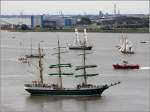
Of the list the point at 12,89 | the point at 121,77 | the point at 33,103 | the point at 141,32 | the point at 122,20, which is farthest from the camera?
the point at 122,20

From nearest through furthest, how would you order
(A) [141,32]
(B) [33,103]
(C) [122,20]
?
(B) [33,103] < (A) [141,32] < (C) [122,20]

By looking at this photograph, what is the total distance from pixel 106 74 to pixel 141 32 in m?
74.4

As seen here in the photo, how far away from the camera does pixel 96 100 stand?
24953mm

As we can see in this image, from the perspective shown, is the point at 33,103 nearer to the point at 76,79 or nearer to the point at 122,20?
the point at 76,79

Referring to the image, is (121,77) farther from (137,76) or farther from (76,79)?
(76,79)

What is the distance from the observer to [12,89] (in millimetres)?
27484

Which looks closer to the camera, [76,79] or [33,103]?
[33,103]

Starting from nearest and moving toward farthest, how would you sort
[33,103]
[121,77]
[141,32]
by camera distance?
[33,103], [121,77], [141,32]

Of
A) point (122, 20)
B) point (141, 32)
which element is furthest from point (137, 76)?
point (122, 20)

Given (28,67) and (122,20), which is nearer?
(28,67)

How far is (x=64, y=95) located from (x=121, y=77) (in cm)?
741

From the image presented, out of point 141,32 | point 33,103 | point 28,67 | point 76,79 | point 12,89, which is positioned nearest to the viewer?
point 33,103

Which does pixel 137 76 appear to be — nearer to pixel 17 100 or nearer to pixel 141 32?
pixel 17 100

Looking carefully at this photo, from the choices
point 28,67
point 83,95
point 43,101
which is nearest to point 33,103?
point 43,101
